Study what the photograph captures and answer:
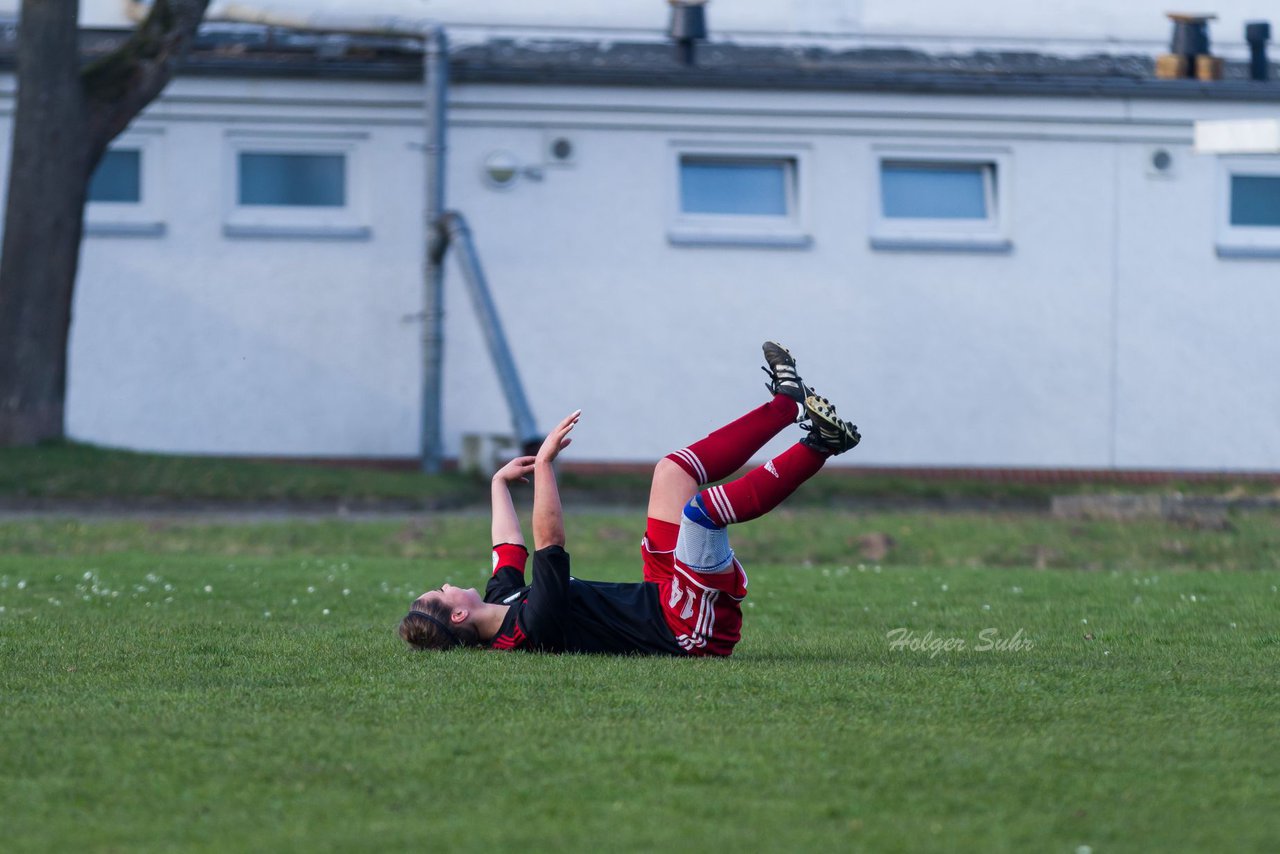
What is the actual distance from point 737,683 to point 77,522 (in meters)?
9.26

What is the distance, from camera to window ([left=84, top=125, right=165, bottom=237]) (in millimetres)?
18703

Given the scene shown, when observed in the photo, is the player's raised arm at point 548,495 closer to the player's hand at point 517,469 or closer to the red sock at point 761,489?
the player's hand at point 517,469

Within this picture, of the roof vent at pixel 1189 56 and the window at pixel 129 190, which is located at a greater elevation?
the roof vent at pixel 1189 56

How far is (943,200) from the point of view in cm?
1958

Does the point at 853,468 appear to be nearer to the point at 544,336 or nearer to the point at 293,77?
the point at 544,336

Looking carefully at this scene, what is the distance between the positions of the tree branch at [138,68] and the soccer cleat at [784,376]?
10.6m

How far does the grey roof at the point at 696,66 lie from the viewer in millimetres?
18672

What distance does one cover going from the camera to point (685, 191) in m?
19.3

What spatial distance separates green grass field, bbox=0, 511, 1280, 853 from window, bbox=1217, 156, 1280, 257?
10892 millimetres

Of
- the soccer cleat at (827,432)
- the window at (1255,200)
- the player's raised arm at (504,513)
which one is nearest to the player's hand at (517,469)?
the player's raised arm at (504,513)

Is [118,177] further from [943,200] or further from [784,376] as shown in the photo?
[784,376]

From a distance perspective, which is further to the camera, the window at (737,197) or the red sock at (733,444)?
the window at (737,197)

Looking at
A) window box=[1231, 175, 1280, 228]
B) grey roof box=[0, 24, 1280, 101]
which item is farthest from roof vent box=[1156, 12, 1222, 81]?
window box=[1231, 175, 1280, 228]

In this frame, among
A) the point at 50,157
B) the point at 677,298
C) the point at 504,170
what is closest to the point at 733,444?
the point at 50,157
